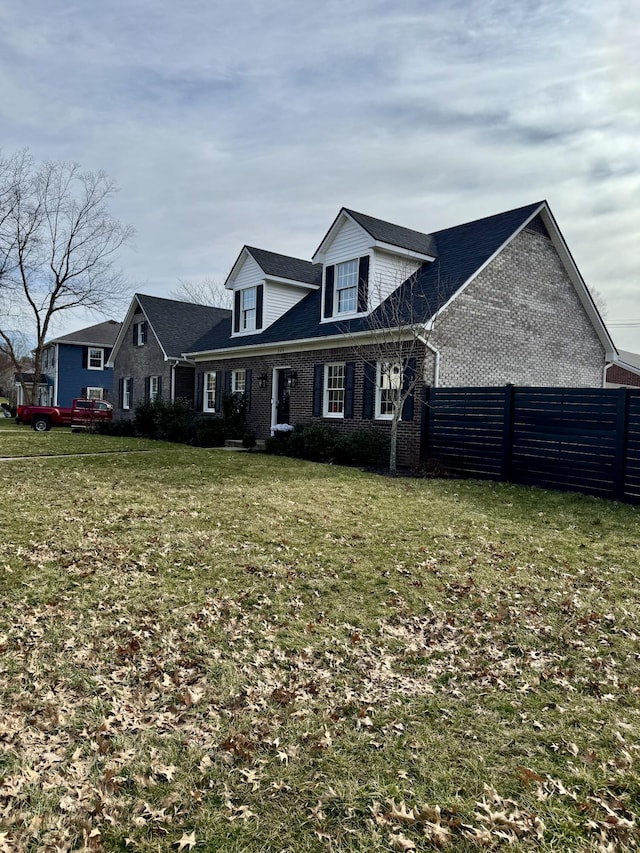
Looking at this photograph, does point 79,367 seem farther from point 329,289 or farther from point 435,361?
point 435,361

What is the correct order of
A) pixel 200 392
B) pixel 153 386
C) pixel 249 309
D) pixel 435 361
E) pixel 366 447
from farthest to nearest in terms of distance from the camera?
A: pixel 153 386 → pixel 200 392 → pixel 249 309 → pixel 435 361 → pixel 366 447

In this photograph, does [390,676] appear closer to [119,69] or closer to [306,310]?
[119,69]

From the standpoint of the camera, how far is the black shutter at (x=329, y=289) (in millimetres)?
16734

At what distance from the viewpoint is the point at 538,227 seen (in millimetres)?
15883

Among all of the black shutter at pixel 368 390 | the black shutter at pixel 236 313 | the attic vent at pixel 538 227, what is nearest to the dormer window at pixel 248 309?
the black shutter at pixel 236 313

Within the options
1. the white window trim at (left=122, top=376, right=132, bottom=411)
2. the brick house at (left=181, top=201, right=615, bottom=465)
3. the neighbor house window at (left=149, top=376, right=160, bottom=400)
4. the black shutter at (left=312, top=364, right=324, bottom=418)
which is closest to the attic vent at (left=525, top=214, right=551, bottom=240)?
the brick house at (left=181, top=201, right=615, bottom=465)

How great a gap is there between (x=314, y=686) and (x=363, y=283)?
13531 millimetres

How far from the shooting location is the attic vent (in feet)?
51.4

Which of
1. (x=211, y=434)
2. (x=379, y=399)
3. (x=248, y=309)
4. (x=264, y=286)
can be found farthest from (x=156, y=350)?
(x=379, y=399)

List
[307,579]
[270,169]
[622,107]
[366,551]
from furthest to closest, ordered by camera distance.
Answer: [270,169]
[622,107]
[366,551]
[307,579]

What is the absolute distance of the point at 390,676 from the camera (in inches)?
140

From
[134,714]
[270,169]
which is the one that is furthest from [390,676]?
[270,169]

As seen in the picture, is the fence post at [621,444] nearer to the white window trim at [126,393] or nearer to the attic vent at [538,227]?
the attic vent at [538,227]

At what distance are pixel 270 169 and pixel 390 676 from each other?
1557 cm
